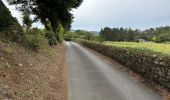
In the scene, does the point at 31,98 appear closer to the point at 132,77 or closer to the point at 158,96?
the point at 158,96

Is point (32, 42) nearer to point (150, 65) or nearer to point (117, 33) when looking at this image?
point (150, 65)

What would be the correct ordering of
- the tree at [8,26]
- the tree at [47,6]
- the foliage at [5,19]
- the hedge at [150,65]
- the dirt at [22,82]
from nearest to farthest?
1. the dirt at [22,82]
2. the hedge at [150,65]
3. the foliage at [5,19]
4. the tree at [8,26]
5. the tree at [47,6]

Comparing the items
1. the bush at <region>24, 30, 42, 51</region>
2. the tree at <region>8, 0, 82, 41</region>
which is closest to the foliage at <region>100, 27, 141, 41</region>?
the tree at <region>8, 0, 82, 41</region>

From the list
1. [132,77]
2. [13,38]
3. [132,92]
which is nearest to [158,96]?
[132,92]

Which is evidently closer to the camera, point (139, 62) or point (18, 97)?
point (18, 97)

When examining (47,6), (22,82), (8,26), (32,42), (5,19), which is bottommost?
(22,82)

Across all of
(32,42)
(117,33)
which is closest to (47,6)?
(32,42)

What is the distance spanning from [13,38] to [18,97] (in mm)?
8730

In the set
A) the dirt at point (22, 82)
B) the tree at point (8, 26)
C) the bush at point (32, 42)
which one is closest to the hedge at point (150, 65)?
the dirt at point (22, 82)

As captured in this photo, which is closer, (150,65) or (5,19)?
(150,65)

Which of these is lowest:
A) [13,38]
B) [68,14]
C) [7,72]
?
[7,72]

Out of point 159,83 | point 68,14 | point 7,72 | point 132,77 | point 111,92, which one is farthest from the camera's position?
point 68,14

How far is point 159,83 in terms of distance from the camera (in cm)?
1249

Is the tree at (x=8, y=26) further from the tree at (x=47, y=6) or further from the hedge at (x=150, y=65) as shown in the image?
the tree at (x=47, y=6)
